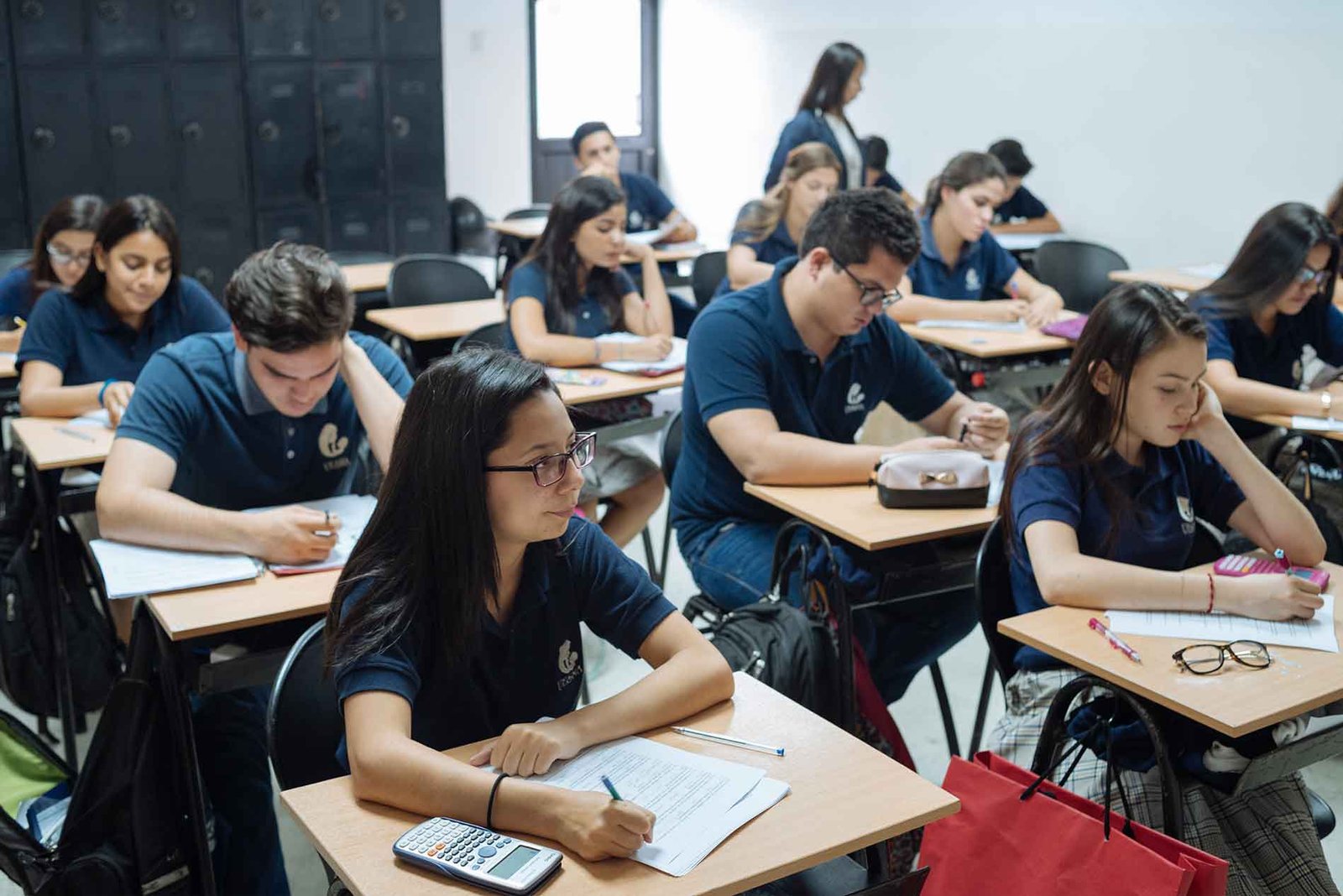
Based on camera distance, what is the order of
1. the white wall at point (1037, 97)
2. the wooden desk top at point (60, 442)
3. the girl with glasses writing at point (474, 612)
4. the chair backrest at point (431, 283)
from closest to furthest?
the girl with glasses writing at point (474, 612) → the wooden desk top at point (60, 442) → the chair backrest at point (431, 283) → the white wall at point (1037, 97)

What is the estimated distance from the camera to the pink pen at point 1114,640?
74.0 inches

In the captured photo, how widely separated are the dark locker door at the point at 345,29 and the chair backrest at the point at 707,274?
334 centimetres

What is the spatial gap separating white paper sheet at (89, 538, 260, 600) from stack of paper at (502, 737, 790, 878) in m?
0.85

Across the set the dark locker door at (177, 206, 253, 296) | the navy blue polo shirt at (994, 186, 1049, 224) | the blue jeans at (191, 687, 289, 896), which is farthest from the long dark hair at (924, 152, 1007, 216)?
the dark locker door at (177, 206, 253, 296)

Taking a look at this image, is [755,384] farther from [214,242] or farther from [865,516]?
[214,242]

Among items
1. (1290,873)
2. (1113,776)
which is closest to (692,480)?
(1113,776)

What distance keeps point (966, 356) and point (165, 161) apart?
4.80m

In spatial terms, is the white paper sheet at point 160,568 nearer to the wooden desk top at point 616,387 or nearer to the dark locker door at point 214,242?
the wooden desk top at point 616,387

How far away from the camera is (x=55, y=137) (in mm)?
6703

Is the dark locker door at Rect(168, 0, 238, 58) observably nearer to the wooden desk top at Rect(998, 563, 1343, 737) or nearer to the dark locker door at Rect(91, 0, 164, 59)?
the dark locker door at Rect(91, 0, 164, 59)

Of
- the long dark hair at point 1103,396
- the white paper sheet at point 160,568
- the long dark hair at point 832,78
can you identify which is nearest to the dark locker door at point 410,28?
the long dark hair at point 832,78

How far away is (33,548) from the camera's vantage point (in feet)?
9.41

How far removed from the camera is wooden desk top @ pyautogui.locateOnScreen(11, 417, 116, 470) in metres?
2.77

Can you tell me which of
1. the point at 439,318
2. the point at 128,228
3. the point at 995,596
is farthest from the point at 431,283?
the point at 995,596
